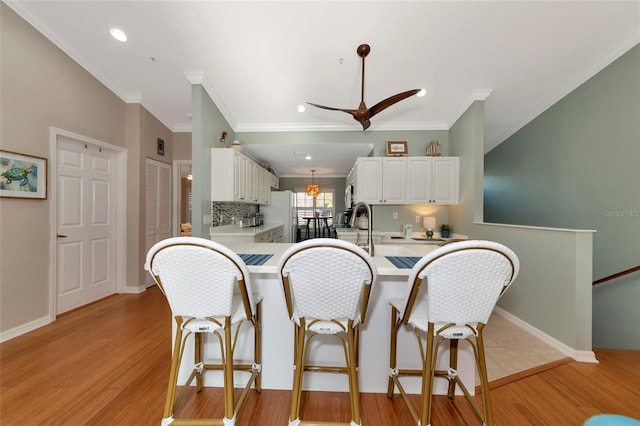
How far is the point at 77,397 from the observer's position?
62.2 inches

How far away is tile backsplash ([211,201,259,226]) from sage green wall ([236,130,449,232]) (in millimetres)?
1157

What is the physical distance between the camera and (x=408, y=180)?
392 centimetres

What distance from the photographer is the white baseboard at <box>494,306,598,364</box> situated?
2033 mm

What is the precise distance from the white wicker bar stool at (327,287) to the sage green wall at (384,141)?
3.19 meters

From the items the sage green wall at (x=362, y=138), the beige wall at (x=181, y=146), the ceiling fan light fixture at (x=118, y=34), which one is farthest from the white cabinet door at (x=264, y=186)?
the ceiling fan light fixture at (x=118, y=34)

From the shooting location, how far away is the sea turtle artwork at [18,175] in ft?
7.57

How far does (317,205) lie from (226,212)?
16.1 ft

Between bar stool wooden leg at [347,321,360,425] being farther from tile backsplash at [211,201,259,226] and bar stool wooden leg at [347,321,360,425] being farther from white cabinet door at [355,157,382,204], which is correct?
white cabinet door at [355,157,382,204]

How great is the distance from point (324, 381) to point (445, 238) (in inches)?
120

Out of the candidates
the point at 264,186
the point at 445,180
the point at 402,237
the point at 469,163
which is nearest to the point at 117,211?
the point at 264,186

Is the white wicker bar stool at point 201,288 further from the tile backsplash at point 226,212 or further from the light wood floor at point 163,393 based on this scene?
the tile backsplash at point 226,212

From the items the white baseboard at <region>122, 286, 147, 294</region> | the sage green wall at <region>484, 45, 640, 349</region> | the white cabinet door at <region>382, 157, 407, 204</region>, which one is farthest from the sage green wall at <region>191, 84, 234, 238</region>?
the sage green wall at <region>484, 45, 640, 349</region>

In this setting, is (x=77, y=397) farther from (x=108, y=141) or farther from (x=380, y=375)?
(x=108, y=141)

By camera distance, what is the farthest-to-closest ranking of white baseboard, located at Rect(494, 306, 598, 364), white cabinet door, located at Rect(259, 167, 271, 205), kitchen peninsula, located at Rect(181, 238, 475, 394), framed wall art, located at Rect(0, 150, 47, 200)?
1. white cabinet door, located at Rect(259, 167, 271, 205)
2. framed wall art, located at Rect(0, 150, 47, 200)
3. white baseboard, located at Rect(494, 306, 598, 364)
4. kitchen peninsula, located at Rect(181, 238, 475, 394)
